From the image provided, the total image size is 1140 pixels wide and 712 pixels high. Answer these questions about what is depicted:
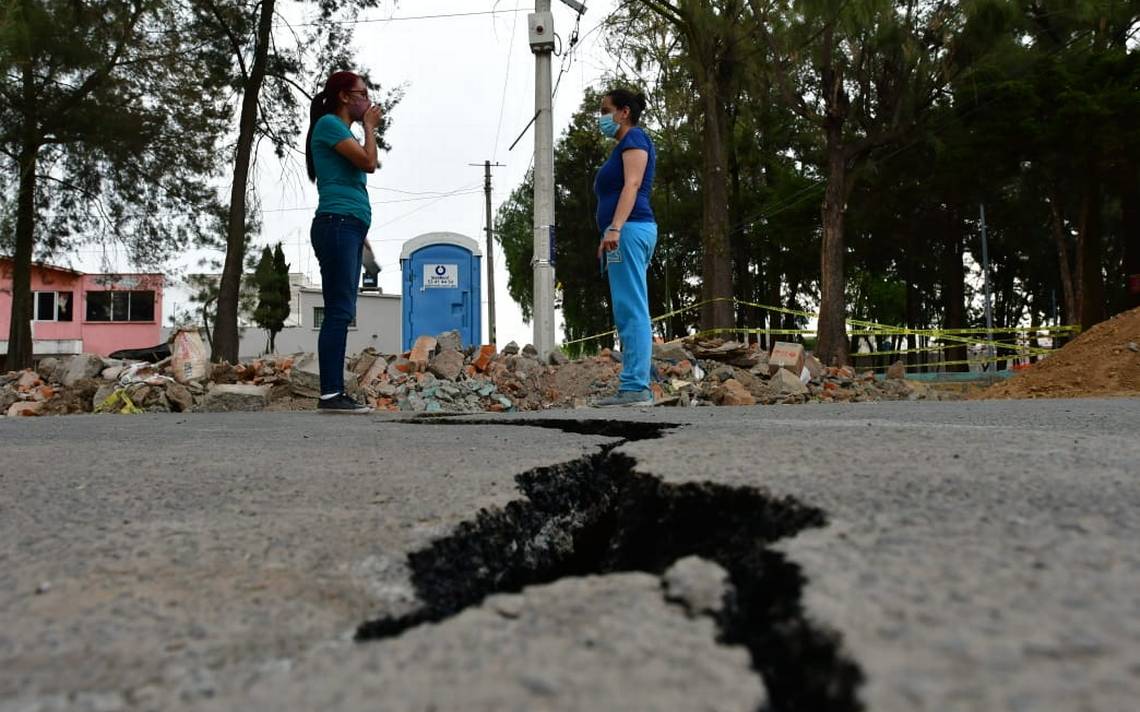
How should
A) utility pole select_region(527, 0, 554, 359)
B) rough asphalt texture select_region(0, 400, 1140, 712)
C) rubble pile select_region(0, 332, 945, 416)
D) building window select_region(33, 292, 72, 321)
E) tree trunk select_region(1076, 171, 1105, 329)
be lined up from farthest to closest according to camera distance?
building window select_region(33, 292, 72, 321) < tree trunk select_region(1076, 171, 1105, 329) < utility pole select_region(527, 0, 554, 359) < rubble pile select_region(0, 332, 945, 416) < rough asphalt texture select_region(0, 400, 1140, 712)

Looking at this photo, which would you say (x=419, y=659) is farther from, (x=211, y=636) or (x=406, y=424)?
(x=406, y=424)

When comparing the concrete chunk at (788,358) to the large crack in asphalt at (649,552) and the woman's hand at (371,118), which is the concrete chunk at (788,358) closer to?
the woman's hand at (371,118)

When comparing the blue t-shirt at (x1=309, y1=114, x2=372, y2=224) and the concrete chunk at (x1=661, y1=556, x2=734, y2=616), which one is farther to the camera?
the blue t-shirt at (x1=309, y1=114, x2=372, y2=224)

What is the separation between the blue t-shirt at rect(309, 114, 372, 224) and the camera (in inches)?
156

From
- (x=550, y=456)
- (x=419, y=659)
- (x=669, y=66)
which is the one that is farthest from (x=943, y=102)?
(x=419, y=659)

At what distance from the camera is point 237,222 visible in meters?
11.2

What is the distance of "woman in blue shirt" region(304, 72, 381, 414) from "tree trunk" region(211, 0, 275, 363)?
7.76m

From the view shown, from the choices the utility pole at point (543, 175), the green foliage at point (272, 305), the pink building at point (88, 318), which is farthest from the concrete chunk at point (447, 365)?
the green foliage at point (272, 305)

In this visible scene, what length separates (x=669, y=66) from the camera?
44.2ft

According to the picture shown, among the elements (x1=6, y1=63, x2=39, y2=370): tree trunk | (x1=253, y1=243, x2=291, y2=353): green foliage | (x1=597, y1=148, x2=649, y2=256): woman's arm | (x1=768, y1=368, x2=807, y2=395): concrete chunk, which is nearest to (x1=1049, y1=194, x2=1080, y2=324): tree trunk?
(x1=768, y1=368, x2=807, y2=395): concrete chunk

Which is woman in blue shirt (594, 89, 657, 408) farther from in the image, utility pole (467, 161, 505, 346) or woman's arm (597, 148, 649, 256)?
utility pole (467, 161, 505, 346)

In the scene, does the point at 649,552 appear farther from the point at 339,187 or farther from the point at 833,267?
the point at 833,267

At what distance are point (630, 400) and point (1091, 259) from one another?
50.1ft

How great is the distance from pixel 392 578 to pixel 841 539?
0.57 metres
